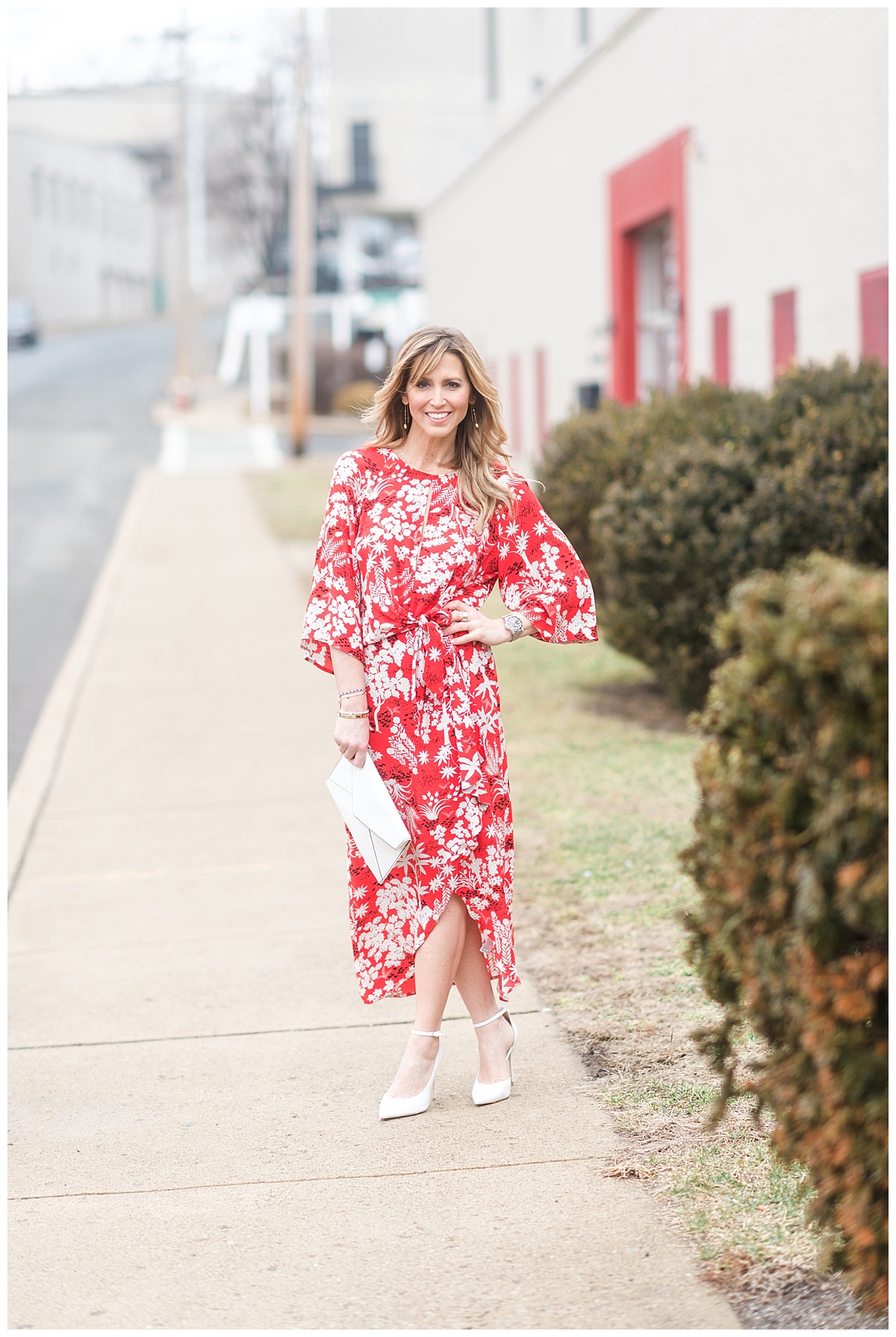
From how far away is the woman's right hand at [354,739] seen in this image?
12.6 feet

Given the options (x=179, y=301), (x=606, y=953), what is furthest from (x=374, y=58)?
(x=606, y=953)

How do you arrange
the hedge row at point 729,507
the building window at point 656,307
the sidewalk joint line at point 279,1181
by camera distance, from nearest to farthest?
1. the sidewalk joint line at point 279,1181
2. the hedge row at point 729,507
3. the building window at point 656,307

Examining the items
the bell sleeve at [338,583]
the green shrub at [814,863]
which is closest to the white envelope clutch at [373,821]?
the bell sleeve at [338,583]

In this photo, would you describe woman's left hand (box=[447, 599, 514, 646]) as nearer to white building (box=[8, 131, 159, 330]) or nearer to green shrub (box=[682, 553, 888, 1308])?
green shrub (box=[682, 553, 888, 1308])

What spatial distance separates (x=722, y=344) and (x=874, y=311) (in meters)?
3.75

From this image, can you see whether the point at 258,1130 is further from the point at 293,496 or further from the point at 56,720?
the point at 293,496

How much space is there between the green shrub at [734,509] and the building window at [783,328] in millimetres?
A: 4291

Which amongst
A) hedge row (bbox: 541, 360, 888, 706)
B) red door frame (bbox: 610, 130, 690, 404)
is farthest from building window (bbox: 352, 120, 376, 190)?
hedge row (bbox: 541, 360, 888, 706)

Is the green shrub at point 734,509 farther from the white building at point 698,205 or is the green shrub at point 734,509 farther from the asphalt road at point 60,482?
the asphalt road at point 60,482

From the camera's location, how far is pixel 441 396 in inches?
152


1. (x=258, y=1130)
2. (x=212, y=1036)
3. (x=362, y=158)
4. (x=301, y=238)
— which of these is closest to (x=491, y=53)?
(x=301, y=238)

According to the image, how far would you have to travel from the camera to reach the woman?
3857mm

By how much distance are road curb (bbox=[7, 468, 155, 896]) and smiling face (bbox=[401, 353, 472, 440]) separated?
330 cm

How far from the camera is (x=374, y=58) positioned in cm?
4231
